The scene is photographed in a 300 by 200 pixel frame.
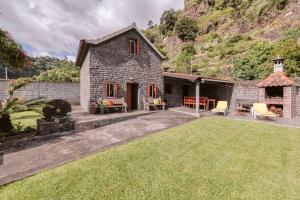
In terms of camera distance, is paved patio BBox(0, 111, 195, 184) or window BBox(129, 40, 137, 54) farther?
window BBox(129, 40, 137, 54)

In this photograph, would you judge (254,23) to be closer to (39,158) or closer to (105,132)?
(105,132)

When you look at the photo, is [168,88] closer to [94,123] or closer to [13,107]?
[94,123]

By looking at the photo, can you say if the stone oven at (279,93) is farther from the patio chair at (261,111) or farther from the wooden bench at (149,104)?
the wooden bench at (149,104)

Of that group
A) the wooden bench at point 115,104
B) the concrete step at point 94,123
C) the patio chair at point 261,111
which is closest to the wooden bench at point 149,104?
the wooden bench at point 115,104

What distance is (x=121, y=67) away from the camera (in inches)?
592

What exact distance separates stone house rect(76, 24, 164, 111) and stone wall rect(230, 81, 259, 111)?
258 inches

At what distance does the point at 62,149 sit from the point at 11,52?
14.3 feet

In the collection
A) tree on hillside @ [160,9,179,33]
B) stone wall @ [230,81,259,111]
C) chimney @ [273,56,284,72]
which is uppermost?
tree on hillside @ [160,9,179,33]

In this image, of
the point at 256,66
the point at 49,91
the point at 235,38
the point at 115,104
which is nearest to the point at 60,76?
the point at 49,91

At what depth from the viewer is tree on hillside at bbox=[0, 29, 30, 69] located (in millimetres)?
7176

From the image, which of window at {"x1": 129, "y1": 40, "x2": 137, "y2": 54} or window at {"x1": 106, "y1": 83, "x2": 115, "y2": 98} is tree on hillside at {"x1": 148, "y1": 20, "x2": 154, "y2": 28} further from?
window at {"x1": 106, "y1": 83, "x2": 115, "y2": 98}

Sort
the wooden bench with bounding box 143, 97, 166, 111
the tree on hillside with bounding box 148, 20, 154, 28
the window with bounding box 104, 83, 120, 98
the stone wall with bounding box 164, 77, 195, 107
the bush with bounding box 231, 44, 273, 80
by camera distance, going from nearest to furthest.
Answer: the window with bounding box 104, 83, 120, 98 < the wooden bench with bounding box 143, 97, 166, 111 < the stone wall with bounding box 164, 77, 195, 107 < the bush with bounding box 231, 44, 273, 80 < the tree on hillside with bounding box 148, 20, 154, 28

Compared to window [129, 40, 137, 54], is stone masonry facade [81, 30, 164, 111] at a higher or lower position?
lower

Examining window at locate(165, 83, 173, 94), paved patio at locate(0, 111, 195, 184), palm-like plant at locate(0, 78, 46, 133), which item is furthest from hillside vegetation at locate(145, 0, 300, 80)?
palm-like plant at locate(0, 78, 46, 133)
